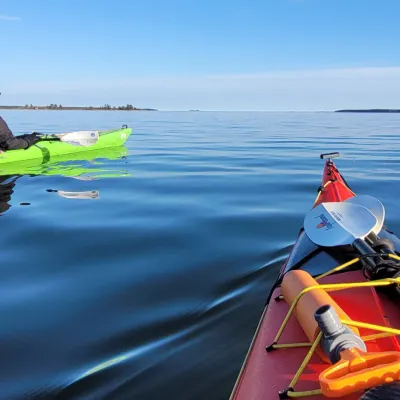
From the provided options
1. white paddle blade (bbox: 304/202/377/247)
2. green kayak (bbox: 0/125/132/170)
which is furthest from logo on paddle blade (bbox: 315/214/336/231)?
green kayak (bbox: 0/125/132/170)

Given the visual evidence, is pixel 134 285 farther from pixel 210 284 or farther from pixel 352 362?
pixel 352 362

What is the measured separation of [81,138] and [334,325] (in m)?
13.0

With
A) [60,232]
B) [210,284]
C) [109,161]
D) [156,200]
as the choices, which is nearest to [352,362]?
[210,284]

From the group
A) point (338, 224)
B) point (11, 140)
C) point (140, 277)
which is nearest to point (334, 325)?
point (338, 224)

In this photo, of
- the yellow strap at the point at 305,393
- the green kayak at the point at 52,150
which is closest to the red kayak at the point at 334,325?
the yellow strap at the point at 305,393

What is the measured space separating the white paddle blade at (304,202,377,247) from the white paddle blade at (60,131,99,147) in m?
11.2

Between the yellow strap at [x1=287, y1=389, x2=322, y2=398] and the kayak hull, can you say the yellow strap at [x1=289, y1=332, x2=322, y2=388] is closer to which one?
the yellow strap at [x1=287, y1=389, x2=322, y2=398]

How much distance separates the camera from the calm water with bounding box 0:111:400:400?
9.92ft

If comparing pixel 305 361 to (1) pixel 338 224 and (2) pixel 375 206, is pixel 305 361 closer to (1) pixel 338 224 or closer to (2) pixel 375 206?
(1) pixel 338 224

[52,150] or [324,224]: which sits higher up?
[324,224]

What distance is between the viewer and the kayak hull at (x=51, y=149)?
11734 mm

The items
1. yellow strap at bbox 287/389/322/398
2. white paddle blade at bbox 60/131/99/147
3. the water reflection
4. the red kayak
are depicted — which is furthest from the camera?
white paddle blade at bbox 60/131/99/147

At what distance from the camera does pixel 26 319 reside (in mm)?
3721

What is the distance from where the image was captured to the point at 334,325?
1.75 meters
